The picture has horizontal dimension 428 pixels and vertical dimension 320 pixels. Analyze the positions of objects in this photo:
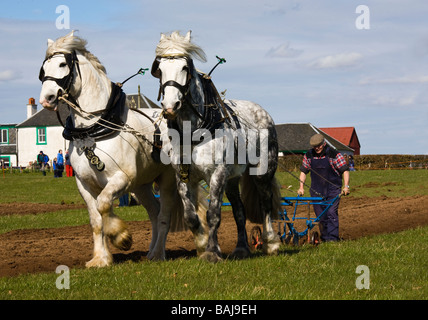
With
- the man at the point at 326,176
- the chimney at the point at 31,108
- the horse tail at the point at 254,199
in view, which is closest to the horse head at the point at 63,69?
the horse tail at the point at 254,199

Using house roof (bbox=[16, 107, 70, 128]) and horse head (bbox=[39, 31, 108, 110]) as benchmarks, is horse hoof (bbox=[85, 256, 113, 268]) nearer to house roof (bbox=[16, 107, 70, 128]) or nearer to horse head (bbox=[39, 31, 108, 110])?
horse head (bbox=[39, 31, 108, 110])

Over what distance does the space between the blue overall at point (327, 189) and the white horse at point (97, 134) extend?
11.7ft

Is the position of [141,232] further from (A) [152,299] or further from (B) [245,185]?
(A) [152,299]

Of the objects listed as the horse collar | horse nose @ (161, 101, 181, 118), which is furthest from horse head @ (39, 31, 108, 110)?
horse nose @ (161, 101, 181, 118)

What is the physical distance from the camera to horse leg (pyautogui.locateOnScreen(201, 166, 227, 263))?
8023mm

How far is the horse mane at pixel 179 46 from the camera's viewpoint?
7641 millimetres

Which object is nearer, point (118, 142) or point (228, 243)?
point (118, 142)

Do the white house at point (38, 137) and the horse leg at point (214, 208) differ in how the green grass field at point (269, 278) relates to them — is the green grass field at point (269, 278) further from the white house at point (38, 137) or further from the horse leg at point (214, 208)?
the white house at point (38, 137)

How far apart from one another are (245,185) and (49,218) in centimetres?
876

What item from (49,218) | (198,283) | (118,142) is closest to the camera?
(198,283)

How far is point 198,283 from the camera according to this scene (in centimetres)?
689

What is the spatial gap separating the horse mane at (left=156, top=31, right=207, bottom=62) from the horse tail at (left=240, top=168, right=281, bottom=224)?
2.69 meters
